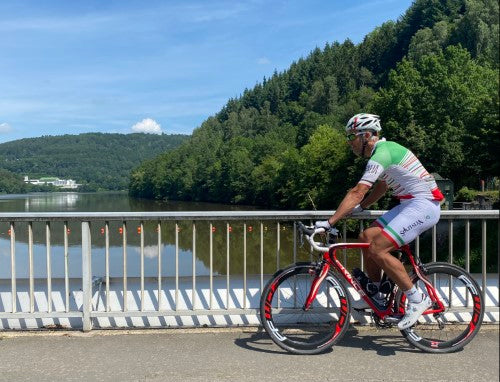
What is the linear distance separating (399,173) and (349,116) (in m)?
80.0

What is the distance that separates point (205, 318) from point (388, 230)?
6.25 feet

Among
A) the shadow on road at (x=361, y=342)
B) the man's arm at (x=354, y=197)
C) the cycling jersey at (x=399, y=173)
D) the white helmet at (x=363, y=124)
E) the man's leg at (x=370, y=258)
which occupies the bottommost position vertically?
the shadow on road at (x=361, y=342)

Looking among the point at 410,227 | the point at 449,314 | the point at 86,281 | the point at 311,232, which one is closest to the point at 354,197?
the point at 311,232

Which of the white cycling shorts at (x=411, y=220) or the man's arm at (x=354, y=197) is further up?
the man's arm at (x=354, y=197)

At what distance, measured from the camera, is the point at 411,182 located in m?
4.07

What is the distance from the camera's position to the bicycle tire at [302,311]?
4270mm

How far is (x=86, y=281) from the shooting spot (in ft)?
15.6

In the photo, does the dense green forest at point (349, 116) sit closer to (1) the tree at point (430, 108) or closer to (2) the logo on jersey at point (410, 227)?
(1) the tree at point (430, 108)

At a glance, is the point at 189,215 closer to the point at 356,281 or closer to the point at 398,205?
the point at 356,281

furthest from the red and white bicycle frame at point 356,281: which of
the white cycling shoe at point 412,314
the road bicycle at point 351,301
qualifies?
the white cycling shoe at point 412,314

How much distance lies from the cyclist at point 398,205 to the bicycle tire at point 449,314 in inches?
6.4

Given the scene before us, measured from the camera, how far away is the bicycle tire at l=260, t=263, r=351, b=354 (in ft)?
14.0

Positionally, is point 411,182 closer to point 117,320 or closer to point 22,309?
point 117,320

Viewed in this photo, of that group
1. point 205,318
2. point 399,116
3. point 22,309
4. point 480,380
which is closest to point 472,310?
point 480,380
